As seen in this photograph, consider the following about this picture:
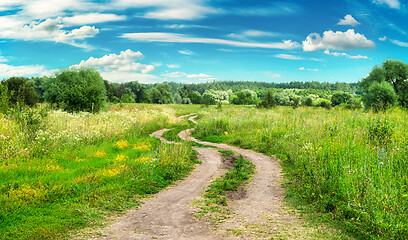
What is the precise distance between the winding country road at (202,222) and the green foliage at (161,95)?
72.7m

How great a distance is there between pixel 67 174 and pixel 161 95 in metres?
74.2

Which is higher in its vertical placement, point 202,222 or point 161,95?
point 161,95

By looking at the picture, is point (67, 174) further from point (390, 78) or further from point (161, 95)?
point (161, 95)

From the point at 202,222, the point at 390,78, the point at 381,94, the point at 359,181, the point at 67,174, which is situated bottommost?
the point at 202,222

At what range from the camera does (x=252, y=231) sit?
5238 millimetres

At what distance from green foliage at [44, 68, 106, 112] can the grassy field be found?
11795 millimetres

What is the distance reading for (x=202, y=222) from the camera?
18.9ft

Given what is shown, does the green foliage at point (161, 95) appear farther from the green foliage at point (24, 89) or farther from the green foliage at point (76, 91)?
the green foliage at point (76, 91)

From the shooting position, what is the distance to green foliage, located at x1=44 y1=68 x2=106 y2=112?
27328 mm

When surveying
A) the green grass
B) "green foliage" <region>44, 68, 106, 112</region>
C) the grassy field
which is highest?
"green foliage" <region>44, 68, 106, 112</region>

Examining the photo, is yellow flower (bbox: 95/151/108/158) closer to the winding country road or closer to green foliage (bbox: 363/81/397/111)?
the winding country road

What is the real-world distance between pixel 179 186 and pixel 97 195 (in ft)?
8.52

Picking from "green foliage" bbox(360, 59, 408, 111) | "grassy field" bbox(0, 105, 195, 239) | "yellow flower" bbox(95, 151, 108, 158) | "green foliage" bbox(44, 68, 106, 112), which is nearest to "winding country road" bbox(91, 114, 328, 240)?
"grassy field" bbox(0, 105, 195, 239)

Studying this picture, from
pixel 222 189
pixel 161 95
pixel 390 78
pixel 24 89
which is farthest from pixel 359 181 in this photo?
pixel 161 95
